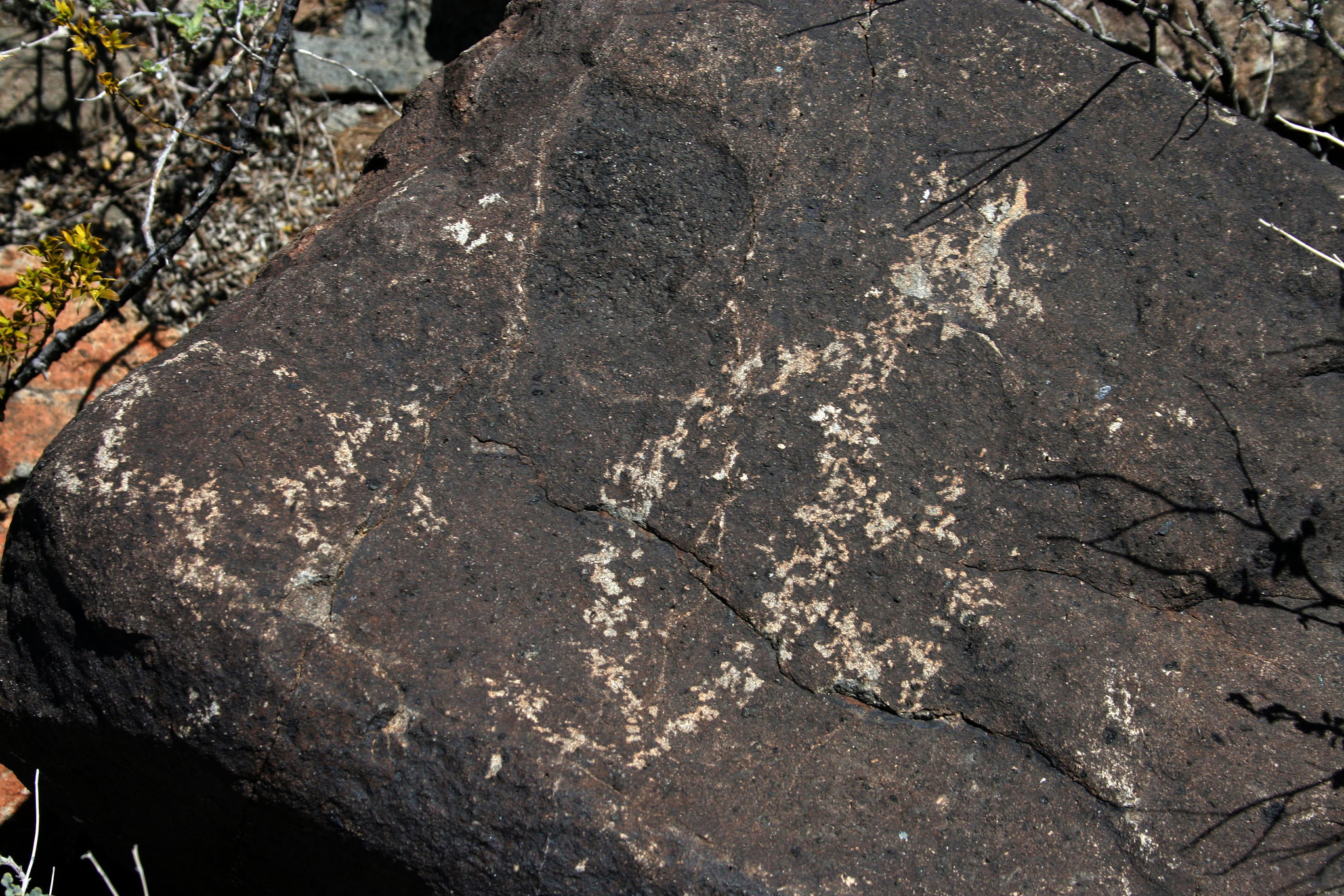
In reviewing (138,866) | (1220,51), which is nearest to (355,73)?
(138,866)

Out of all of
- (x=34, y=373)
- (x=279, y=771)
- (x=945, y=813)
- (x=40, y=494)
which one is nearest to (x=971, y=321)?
(x=945, y=813)

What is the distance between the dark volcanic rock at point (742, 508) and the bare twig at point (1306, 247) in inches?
1.1

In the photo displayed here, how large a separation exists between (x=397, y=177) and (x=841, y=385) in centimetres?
106

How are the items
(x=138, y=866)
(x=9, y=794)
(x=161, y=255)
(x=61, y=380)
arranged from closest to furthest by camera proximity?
(x=138, y=866), (x=9, y=794), (x=161, y=255), (x=61, y=380)

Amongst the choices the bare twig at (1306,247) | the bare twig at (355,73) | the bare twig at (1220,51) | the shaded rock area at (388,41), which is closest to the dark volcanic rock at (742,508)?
the bare twig at (1306,247)

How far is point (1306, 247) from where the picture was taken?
1.83m

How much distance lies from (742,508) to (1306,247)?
1249 millimetres

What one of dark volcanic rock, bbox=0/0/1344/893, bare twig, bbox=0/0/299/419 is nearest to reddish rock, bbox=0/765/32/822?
dark volcanic rock, bbox=0/0/1344/893

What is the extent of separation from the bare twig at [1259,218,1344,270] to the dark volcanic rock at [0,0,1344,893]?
0.09ft

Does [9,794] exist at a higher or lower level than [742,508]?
lower

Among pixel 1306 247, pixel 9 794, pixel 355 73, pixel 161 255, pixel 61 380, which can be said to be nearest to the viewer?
pixel 1306 247

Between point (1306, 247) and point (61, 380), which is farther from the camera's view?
point (61, 380)

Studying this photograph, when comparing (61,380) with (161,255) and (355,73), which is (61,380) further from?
(355,73)

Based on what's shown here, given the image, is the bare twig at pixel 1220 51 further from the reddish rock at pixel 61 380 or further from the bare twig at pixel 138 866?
the reddish rock at pixel 61 380
